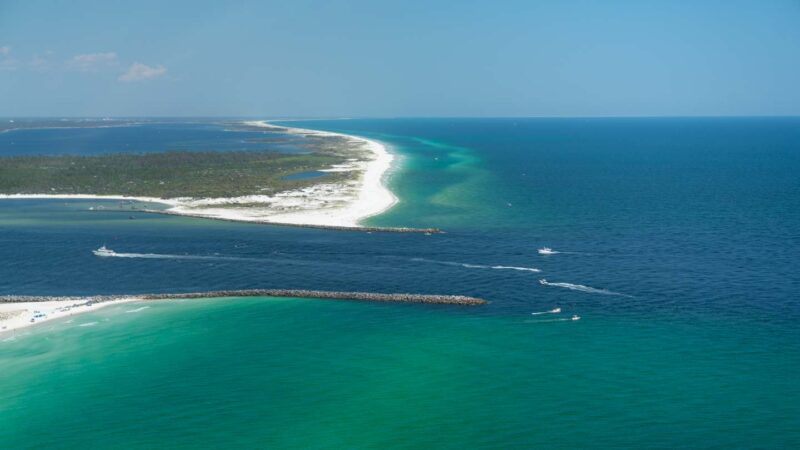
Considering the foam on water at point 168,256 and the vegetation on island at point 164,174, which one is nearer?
the foam on water at point 168,256

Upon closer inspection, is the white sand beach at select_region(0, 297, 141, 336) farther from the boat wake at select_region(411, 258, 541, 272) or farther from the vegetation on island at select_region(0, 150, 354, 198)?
the vegetation on island at select_region(0, 150, 354, 198)

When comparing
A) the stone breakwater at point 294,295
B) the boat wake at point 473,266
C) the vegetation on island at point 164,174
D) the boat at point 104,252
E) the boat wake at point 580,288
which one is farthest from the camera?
the vegetation on island at point 164,174

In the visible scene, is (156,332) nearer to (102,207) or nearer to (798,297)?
(798,297)

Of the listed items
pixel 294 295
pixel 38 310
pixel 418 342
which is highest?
pixel 294 295

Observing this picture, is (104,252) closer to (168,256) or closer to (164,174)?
(168,256)

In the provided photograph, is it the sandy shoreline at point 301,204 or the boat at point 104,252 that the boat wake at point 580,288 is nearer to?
the sandy shoreline at point 301,204

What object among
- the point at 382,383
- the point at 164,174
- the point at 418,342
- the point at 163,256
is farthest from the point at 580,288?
the point at 164,174

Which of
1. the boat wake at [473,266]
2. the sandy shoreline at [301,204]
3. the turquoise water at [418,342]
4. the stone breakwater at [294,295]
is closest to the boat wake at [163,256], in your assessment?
the turquoise water at [418,342]

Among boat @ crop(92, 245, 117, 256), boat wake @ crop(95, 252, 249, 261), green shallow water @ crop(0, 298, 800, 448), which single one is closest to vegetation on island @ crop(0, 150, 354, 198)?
boat @ crop(92, 245, 117, 256)
